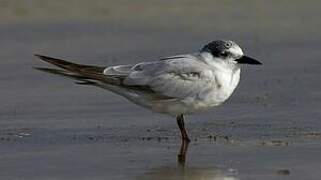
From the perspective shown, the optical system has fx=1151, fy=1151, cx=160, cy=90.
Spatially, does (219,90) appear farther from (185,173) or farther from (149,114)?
(185,173)

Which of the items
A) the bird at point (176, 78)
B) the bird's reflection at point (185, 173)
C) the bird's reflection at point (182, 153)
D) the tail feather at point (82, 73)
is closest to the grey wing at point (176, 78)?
the bird at point (176, 78)

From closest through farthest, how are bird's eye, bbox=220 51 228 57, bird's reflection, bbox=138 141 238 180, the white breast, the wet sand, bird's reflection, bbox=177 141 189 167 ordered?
bird's reflection, bbox=138 141 238 180, the wet sand, bird's reflection, bbox=177 141 189 167, the white breast, bird's eye, bbox=220 51 228 57

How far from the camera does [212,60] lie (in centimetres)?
795

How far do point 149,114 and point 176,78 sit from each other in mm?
771

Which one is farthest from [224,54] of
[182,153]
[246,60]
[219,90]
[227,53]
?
[182,153]

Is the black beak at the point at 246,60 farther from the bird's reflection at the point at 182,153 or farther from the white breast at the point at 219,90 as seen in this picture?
the bird's reflection at the point at 182,153

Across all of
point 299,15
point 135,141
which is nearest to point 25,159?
point 135,141

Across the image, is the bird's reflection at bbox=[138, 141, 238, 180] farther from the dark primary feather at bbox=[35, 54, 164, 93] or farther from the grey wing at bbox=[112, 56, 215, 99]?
the dark primary feather at bbox=[35, 54, 164, 93]

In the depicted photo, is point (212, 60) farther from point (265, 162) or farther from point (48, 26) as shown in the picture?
point (48, 26)

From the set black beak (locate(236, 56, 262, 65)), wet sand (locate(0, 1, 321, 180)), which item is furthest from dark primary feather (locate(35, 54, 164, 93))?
black beak (locate(236, 56, 262, 65))

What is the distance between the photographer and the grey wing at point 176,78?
309 inches

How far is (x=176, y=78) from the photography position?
26.0ft

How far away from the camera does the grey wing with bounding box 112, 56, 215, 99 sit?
7.85 metres

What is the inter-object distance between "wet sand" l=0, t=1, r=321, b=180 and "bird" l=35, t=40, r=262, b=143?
0.22 m
